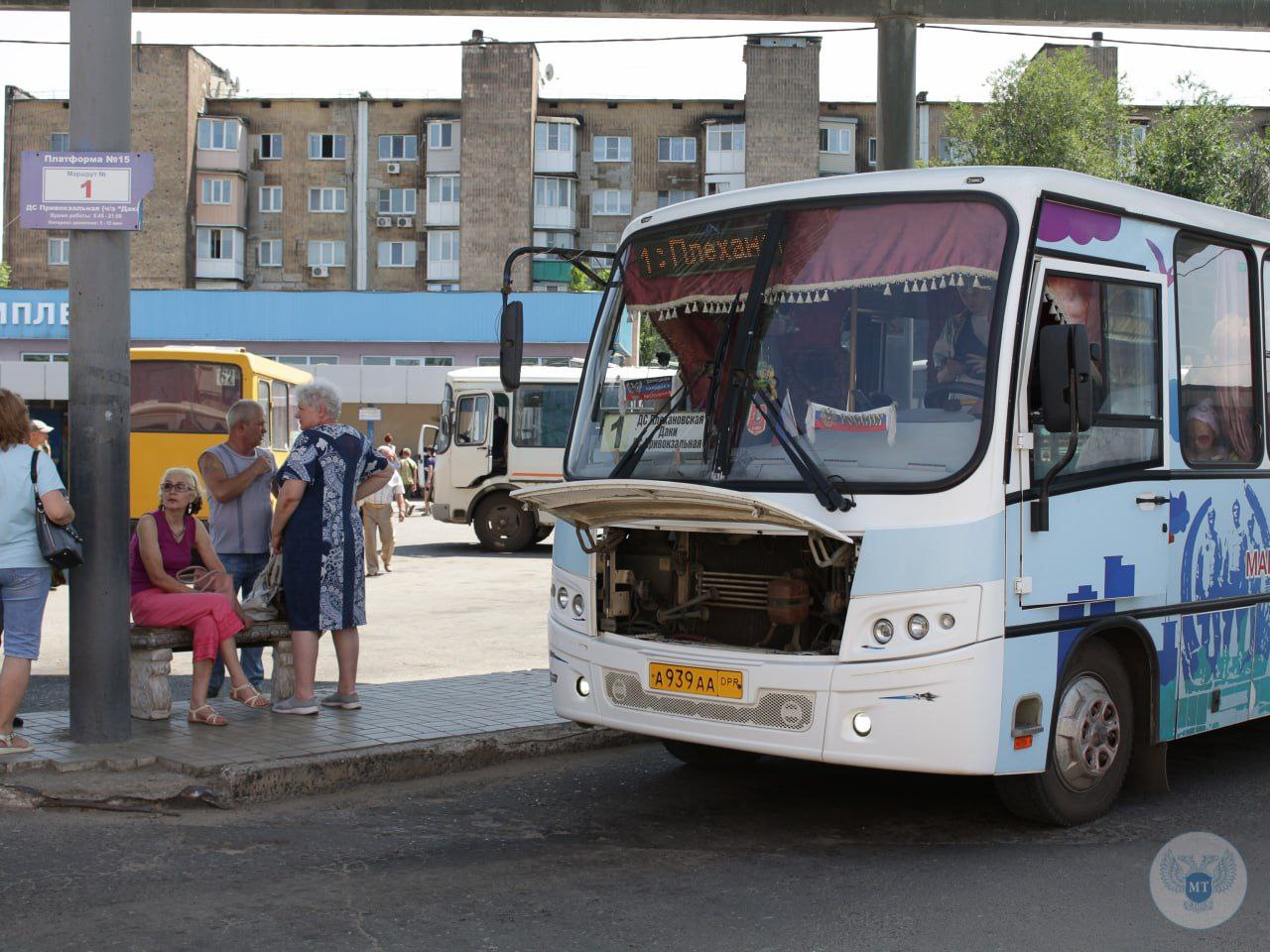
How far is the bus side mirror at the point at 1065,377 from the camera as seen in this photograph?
5863mm

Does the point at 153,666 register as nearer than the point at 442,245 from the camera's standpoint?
Yes

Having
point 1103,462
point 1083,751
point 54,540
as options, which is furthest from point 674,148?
point 1083,751

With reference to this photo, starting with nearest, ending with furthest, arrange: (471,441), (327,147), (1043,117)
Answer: (471,441) → (1043,117) → (327,147)

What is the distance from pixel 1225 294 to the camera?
295 inches

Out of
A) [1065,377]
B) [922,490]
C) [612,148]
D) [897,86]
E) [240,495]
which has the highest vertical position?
Answer: [612,148]

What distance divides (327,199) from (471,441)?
4783 cm

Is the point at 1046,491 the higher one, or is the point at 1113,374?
the point at 1113,374

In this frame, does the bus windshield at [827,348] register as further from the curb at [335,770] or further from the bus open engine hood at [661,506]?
the curb at [335,770]

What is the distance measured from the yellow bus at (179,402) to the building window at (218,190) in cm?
4993

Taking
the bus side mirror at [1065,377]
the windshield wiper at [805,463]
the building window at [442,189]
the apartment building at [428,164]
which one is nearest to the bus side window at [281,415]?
the windshield wiper at [805,463]

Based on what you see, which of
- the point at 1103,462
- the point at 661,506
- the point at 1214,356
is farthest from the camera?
the point at 1214,356

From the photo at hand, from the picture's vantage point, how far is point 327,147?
70.1 metres

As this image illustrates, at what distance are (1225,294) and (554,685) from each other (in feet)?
13.0

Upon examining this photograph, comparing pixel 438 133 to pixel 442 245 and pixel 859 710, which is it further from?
pixel 859 710
